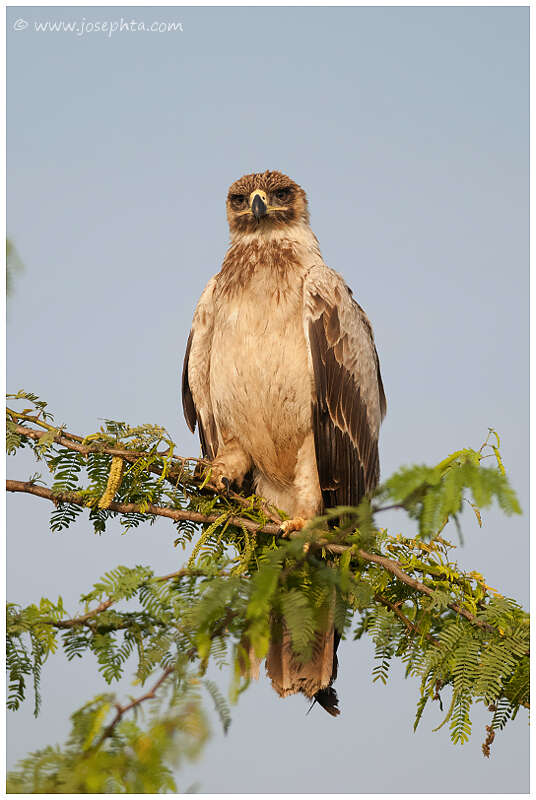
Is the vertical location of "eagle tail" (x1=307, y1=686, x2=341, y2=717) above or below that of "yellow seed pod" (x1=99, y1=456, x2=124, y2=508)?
below

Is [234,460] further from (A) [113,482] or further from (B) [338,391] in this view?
(A) [113,482]

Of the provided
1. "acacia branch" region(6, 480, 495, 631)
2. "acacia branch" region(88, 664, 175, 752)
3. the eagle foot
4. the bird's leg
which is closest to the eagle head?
the bird's leg

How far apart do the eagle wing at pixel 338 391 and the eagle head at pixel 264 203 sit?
30.8 inches

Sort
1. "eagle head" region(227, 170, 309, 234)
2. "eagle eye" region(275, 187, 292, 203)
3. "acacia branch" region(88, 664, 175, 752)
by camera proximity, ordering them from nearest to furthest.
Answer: "acacia branch" region(88, 664, 175, 752)
"eagle head" region(227, 170, 309, 234)
"eagle eye" region(275, 187, 292, 203)

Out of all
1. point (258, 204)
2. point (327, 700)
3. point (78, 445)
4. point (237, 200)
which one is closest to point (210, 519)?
point (78, 445)

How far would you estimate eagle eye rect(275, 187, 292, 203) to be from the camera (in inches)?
271

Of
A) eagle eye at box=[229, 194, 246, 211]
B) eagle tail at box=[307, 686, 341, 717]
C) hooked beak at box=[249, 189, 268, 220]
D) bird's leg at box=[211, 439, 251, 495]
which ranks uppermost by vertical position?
eagle eye at box=[229, 194, 246, 211]

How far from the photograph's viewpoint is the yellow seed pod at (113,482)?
4102 mm

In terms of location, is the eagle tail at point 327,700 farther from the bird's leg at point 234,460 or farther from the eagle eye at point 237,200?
the eagle eye at point 237,200

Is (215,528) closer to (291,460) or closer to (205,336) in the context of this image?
(291,460)

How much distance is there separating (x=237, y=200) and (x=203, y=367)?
1.66 metres

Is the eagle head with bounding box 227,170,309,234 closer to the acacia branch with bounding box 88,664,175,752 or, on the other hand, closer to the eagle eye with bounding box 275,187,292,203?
the eagle eye with bounding box 275,187,292,203

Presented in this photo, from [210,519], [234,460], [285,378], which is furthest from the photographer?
[234,460]

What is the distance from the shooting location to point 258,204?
6.54 metres
